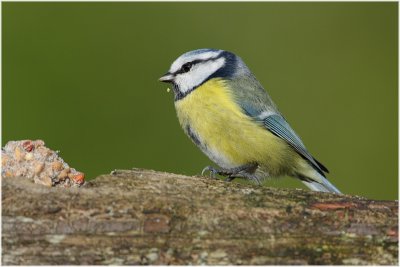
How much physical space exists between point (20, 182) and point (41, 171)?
124 millimetres

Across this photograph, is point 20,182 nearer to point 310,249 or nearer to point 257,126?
point 310,249

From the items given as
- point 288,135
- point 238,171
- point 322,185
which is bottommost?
point 322,185

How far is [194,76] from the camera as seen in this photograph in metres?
2.70

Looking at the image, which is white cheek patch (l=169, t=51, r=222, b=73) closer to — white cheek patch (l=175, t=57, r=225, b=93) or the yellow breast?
white cheek patch (l=175, t=57, r=225, b=93)

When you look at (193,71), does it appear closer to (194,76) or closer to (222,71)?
(194,76)

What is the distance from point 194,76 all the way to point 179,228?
127cm

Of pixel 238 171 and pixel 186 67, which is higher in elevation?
pixel 186 67

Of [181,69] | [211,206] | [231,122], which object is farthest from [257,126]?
[211,206]

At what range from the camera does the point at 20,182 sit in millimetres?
1636

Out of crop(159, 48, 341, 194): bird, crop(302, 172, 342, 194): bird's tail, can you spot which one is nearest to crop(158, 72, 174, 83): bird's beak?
crop(159, 48, 341, 194): bird

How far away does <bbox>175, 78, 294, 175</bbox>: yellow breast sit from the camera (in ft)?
8.10

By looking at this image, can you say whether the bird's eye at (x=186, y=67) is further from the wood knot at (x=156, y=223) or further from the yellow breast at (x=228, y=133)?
the wood knot at (x=156, y=223)

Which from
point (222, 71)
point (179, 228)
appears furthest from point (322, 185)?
point (179, 228)

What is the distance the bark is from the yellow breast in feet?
2.63
